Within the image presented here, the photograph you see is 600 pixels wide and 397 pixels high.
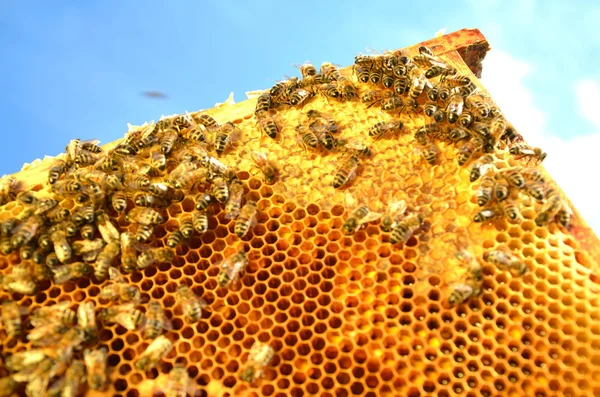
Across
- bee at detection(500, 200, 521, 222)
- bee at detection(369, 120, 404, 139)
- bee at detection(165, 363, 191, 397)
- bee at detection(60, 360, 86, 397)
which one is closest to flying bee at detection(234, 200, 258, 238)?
bee at detection(165, 363, 191, 397)

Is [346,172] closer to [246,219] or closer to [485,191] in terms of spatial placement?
[246,219]

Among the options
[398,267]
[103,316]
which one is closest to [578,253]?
[398,267]

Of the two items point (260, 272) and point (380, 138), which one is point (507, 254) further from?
point (260, 272)

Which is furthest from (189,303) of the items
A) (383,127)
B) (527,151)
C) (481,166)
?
(527,151)

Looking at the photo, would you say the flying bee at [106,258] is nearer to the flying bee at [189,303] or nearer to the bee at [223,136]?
the flying bee at [189,303]

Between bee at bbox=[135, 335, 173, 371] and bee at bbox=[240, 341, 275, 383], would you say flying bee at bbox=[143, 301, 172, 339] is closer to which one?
bee at bbox=[135, 335, 173, 371]

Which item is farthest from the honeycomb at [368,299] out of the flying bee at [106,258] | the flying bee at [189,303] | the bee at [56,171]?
the bee at [56,171]
